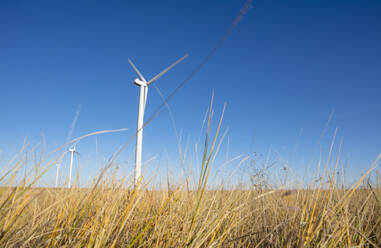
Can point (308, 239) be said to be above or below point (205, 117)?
below

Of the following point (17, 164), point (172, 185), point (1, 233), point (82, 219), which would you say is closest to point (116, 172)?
point (172, 185)

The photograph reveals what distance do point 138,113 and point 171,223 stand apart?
31.8ft

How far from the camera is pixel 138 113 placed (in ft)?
37.5

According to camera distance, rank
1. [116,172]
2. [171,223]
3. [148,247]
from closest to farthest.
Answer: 1. [148,247]
2. [171,223]
3. [116,172]

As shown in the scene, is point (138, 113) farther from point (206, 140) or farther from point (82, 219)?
point (206, 140)

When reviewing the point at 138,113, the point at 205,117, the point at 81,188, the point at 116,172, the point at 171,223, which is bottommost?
the point at 171,223

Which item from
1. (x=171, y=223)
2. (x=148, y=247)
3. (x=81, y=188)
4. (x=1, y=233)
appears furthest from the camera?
(x=81, y=188)

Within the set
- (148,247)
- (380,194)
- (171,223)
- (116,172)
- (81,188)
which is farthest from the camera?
(380,194)

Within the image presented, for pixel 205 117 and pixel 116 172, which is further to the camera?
pixel 116 172

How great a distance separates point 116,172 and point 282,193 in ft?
7.67

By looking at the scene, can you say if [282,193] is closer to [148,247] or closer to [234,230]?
[234,230]

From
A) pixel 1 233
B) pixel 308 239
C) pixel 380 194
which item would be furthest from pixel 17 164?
pixel 380 194

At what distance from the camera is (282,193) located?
3586 millimetres

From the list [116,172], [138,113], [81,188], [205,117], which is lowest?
[81,188]
